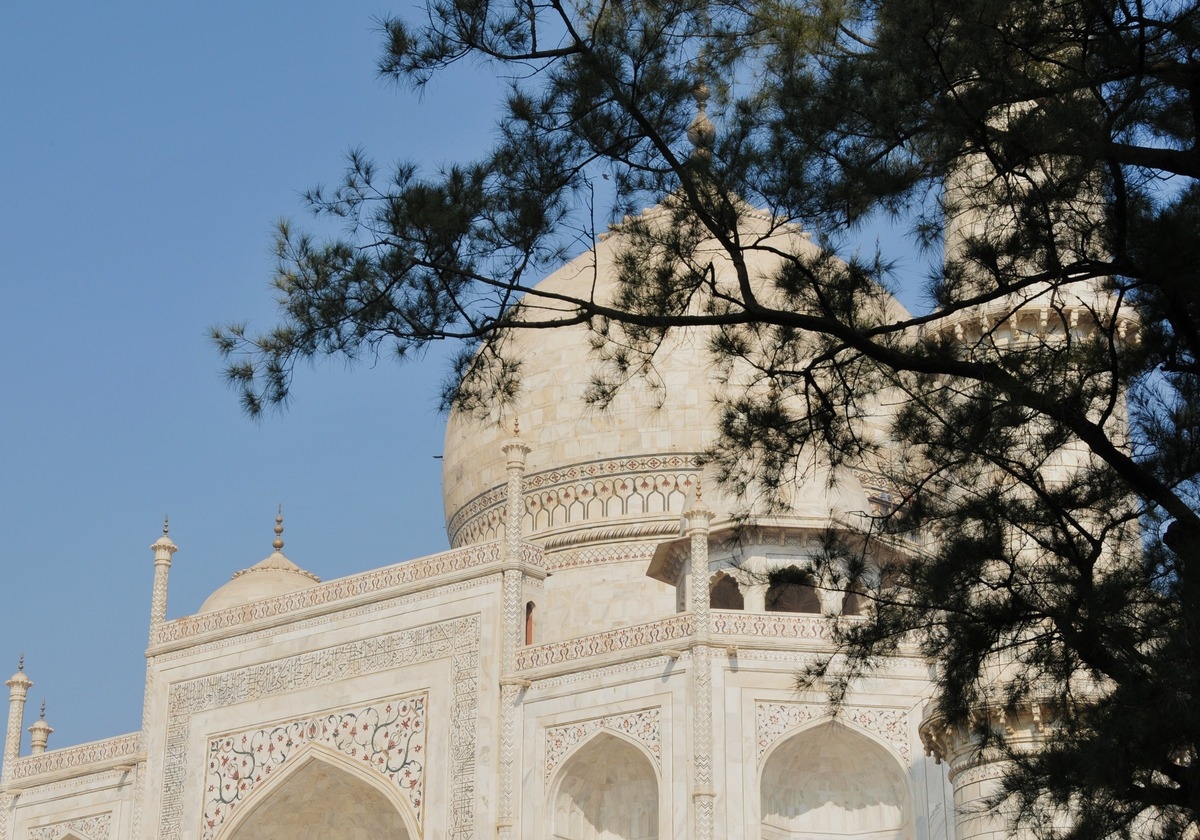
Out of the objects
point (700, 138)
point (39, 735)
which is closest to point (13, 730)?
point (39, 735)

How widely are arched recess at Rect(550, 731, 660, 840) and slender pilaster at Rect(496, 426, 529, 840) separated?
0.42 meters

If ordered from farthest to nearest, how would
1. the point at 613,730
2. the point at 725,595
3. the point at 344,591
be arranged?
the point at 725,595
the point at 344,591
the point at 613,730

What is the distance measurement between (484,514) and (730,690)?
556cm

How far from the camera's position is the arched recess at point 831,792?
1579cm

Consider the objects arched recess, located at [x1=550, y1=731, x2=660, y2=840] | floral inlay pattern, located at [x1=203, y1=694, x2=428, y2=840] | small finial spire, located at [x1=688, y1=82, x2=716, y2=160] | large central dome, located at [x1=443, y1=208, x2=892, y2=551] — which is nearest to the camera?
small finial spire, located at [x1=688, y1=82, x2=716, y2=160]

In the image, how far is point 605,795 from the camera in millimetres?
16328

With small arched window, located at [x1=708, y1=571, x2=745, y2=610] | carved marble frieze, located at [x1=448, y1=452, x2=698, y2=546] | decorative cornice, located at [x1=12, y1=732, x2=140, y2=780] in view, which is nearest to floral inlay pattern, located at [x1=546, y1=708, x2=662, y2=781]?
small arched window, located at [x1=708, y1=571, x2=745, y2=610]

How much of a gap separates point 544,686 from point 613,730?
0.82 meters

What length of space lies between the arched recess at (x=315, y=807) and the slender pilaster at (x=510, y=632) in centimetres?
174

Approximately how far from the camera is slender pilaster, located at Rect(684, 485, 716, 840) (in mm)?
15055

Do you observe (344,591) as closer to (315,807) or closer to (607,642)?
(315,807)

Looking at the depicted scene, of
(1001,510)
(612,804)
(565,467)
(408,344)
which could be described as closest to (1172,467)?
(1001,510)

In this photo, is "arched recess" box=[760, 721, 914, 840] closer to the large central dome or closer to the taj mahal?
the taj mahal

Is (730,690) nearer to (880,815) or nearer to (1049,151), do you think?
(880,815)
